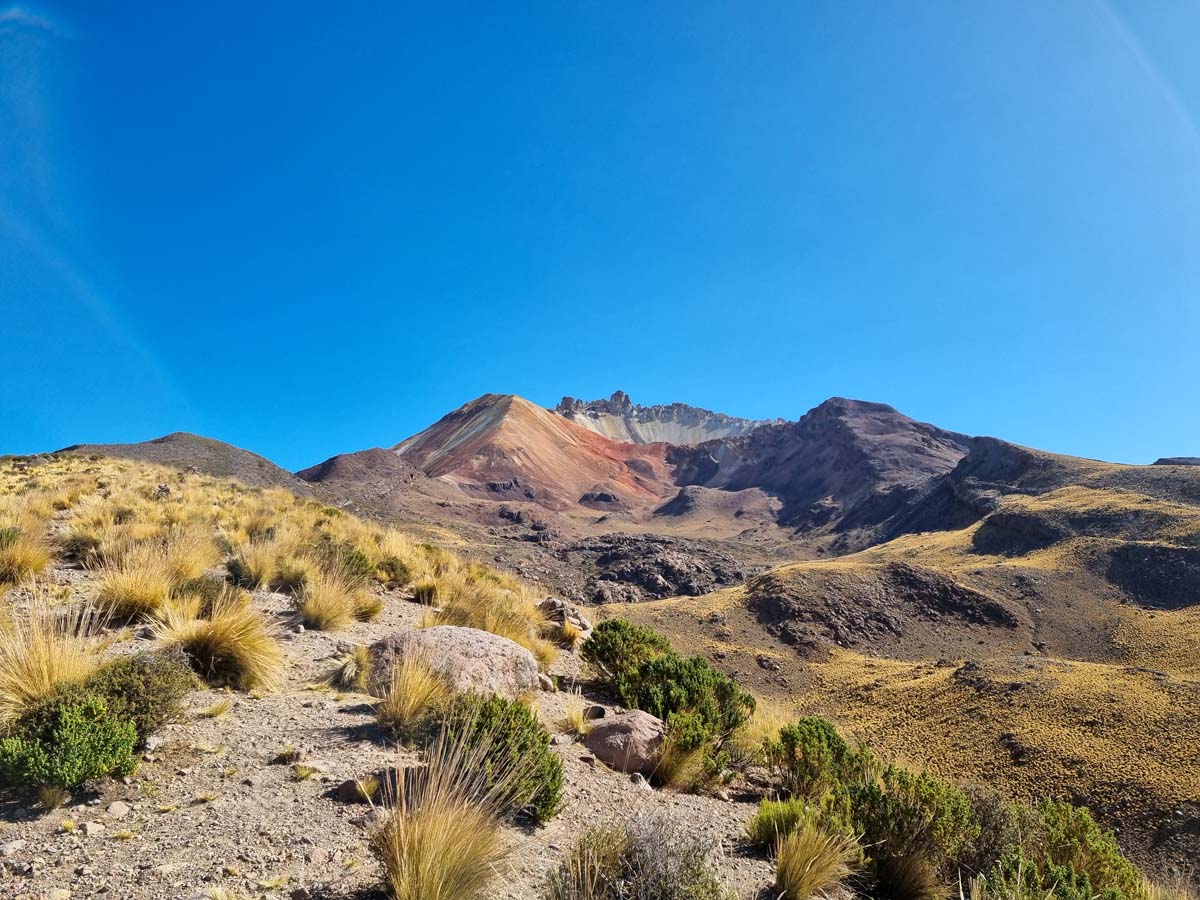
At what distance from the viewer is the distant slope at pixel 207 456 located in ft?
142

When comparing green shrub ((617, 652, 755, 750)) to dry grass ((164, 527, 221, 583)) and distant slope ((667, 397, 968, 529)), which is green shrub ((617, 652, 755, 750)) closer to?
dry grass ((164, 527, 221, 583))

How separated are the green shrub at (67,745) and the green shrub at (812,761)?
20.3 feet

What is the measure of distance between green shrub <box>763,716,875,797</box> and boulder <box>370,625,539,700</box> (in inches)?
122

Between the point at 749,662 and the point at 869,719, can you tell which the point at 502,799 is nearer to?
the point at 869,719

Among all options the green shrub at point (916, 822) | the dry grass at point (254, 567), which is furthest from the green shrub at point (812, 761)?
the dry grass at point (254, 567)

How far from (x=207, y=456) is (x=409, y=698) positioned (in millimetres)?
51628

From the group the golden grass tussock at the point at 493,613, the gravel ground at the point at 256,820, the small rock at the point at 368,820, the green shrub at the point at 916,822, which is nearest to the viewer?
the gravel ground at the point at 256,820

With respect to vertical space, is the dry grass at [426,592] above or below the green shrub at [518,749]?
above

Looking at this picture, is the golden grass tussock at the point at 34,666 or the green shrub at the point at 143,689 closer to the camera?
the golden grass tussock at the point at 34,666

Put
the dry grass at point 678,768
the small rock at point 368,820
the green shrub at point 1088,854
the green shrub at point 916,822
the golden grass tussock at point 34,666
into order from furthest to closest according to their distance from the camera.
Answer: the dry grass at point 678,768 < the green shrub at point 1088,854 < the green shrub at point 916,822 < the golden grass tussock at point 34,666 < the small rock at point 368,820

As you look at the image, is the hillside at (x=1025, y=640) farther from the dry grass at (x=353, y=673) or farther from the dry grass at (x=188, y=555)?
the dry grass at (x=188, y=555)

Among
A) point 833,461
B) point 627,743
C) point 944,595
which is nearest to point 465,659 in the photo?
point 627,743

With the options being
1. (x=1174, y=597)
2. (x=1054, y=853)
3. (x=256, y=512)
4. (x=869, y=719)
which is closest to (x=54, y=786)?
(x=1054, y=853)

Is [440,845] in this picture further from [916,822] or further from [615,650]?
[615,650]
